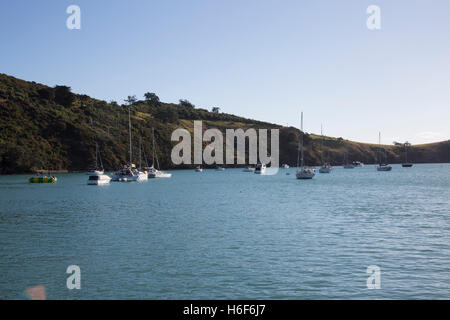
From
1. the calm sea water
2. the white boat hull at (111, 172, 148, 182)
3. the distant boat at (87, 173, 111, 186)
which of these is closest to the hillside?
the white boat hull at (111, 172, 148, 182)

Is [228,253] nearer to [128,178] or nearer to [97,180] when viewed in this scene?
[97,180]

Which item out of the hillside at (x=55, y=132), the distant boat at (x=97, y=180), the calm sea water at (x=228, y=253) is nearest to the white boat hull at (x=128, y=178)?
the distant boat at (x=97, y=180)

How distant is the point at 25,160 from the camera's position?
13675cm

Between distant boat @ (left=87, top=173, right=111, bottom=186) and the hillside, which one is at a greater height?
the hillside

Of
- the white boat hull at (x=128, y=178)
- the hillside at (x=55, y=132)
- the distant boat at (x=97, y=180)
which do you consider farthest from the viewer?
the hillside at (x=55, y=132)

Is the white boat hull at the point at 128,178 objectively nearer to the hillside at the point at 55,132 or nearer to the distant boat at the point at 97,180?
the distant boat at the point at 97,180

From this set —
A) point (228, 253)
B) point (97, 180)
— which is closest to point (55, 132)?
point (97, 180)

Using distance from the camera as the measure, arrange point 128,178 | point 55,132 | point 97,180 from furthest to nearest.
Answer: point 55,132 → point 128,178 → point 97,180

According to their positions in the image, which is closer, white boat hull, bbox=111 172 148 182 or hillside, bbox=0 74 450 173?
white boat hull, bbox=111 172 148 182

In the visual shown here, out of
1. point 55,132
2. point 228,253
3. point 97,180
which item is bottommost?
point 228,253

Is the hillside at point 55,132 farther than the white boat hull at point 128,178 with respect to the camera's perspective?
Yes

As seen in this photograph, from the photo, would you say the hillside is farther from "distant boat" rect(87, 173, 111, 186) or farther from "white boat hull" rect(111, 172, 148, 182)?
"distant boat" rect(87, 173, 111, 186)
